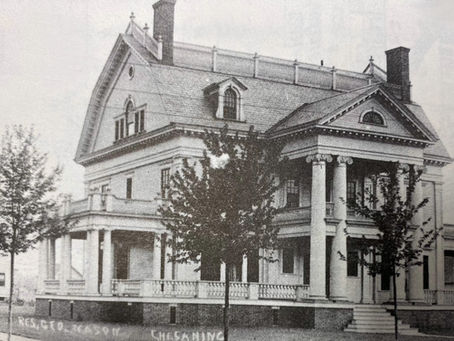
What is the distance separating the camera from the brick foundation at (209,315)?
1146 inches

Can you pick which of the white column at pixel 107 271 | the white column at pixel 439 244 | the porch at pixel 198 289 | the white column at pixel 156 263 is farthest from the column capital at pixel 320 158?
the white column at pixel 107 271

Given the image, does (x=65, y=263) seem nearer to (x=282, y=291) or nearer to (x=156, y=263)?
(x=156, y=263)

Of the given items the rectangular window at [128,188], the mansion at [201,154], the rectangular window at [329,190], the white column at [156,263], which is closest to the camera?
the mansion at [201,154]

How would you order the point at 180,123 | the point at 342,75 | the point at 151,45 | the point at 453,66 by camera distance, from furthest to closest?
the point at 342,75 < the point at 151,45 < the point at 180,123 < the point at 453,66

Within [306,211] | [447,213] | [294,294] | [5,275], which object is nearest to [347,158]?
[306,211]

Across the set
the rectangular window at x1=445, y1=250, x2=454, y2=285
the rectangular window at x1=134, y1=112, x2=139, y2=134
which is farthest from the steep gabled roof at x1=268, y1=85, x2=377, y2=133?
the rectangular window at x1=445, y1=250, x2=454, y2=285

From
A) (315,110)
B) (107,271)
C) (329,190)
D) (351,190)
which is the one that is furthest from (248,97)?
(107,271)

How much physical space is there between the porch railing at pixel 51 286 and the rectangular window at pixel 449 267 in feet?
Result: 58.4

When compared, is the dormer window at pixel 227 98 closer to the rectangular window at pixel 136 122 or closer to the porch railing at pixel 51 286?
the rectangular window at pixel 136 122

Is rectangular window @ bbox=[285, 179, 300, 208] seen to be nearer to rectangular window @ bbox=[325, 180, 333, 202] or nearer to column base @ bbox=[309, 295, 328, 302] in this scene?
rectangular window @ bbox=[325, 180, 333, 202]

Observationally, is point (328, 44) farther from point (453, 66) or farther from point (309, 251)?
point (309, 251)

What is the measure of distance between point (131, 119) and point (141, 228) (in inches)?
242

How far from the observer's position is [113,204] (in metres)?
32.7

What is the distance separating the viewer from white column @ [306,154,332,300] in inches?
1227
